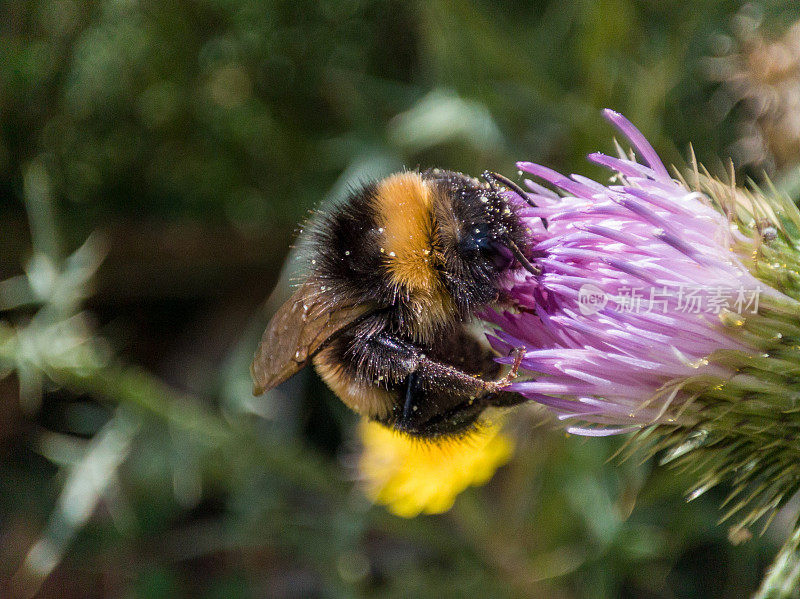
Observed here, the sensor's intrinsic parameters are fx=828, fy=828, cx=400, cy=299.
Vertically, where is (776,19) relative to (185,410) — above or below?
above

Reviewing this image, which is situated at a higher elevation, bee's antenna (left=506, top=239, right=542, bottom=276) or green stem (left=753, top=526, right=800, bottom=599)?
bee's antenna (left=506, top=239, right=542, bottom=276)

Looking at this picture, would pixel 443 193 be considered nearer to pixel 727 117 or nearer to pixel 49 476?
pixel 727 117

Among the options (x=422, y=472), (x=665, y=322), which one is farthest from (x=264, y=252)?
(x=665, y=322)

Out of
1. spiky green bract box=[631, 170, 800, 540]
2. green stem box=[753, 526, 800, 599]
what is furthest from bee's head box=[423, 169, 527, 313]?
green stem box=[753, 526, 800, 599]

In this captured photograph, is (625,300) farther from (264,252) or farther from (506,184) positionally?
(264,252)

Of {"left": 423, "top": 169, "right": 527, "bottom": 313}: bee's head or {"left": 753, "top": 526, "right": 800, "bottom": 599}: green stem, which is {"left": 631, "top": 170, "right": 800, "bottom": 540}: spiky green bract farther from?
{"left": 423, "top": 169, "right": 527, "bottom": 313}: bee's head

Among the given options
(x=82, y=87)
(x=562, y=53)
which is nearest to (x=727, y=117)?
(x=562, y=53)
